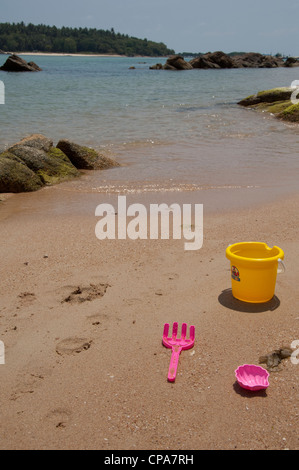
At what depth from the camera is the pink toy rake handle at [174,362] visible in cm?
289

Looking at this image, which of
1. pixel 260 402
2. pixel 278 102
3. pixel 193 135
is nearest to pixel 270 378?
pixel 260 402

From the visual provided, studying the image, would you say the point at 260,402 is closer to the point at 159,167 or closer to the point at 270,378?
the point at 270,378

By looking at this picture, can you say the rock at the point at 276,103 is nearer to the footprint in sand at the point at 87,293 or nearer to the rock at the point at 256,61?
the footprint in sand at the point at 87,293

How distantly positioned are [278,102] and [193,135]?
7.94m

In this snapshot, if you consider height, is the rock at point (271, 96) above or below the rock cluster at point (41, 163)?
above

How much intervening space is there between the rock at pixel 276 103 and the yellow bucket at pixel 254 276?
1347 centimetres

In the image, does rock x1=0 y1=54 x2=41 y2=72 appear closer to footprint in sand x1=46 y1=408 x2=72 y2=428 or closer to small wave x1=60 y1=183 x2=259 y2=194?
small wave x1=60 y1=183 x2=259 y2=194

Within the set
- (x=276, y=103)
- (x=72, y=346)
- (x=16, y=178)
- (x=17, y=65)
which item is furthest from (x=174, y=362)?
(x=17, y=65)

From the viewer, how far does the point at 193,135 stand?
1294 centimetres

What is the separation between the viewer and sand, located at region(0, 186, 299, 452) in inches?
99.2

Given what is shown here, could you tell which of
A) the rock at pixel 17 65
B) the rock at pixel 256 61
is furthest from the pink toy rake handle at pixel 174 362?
the rock at pixel 256 61

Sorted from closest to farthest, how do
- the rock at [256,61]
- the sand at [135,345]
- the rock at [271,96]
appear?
1. the sand at [135,345]
2. the rock at [271,96]
3. the rock at [256,61]

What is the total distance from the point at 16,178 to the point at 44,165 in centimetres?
91
